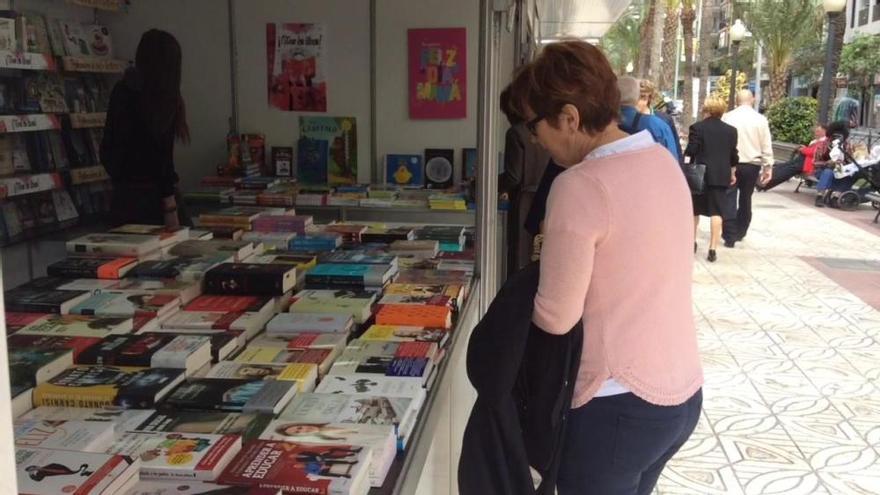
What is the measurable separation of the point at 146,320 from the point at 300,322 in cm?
38

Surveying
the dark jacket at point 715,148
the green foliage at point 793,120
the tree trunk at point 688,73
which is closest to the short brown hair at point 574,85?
the dark jacket at point 715,148

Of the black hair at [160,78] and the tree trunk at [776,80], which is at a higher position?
the tree trunk at [776,80]

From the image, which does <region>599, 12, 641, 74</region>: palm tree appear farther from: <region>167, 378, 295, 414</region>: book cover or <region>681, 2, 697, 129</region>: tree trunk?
<region>167, 378, 295, 414</region>: book cover

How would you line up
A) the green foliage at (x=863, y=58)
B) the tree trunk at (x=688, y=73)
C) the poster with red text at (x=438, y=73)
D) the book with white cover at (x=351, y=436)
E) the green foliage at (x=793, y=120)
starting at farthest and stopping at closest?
the green foliage at (x=863, y=58)
the tree trunk at (x=688, y=73)
the green foliage at (x=793, y=120)
the poster with red text at (x=438, y=73)
the book with white cover at (x=351, y=436)

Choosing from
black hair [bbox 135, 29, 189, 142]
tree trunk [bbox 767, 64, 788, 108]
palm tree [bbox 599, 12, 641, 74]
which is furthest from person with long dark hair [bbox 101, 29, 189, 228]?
palm tree [bbox 599, 12, 641, 74]

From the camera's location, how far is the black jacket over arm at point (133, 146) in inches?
131

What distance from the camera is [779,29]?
76.8 feet

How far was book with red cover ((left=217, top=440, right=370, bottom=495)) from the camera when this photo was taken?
1225 millimetres

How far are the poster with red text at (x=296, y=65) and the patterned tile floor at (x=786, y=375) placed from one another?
282cm

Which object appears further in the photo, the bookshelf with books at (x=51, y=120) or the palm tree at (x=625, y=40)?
the palm tree at (x=625, y=40)

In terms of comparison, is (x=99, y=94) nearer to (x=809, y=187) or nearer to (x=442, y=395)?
(x=442, y=395)

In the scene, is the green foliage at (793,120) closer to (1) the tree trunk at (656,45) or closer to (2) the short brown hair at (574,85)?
(1) the tree trunk at (656,45)

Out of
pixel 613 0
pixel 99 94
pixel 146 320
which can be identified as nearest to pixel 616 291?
pixel 146 320

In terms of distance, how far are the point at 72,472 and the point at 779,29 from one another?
2564 centimetres
